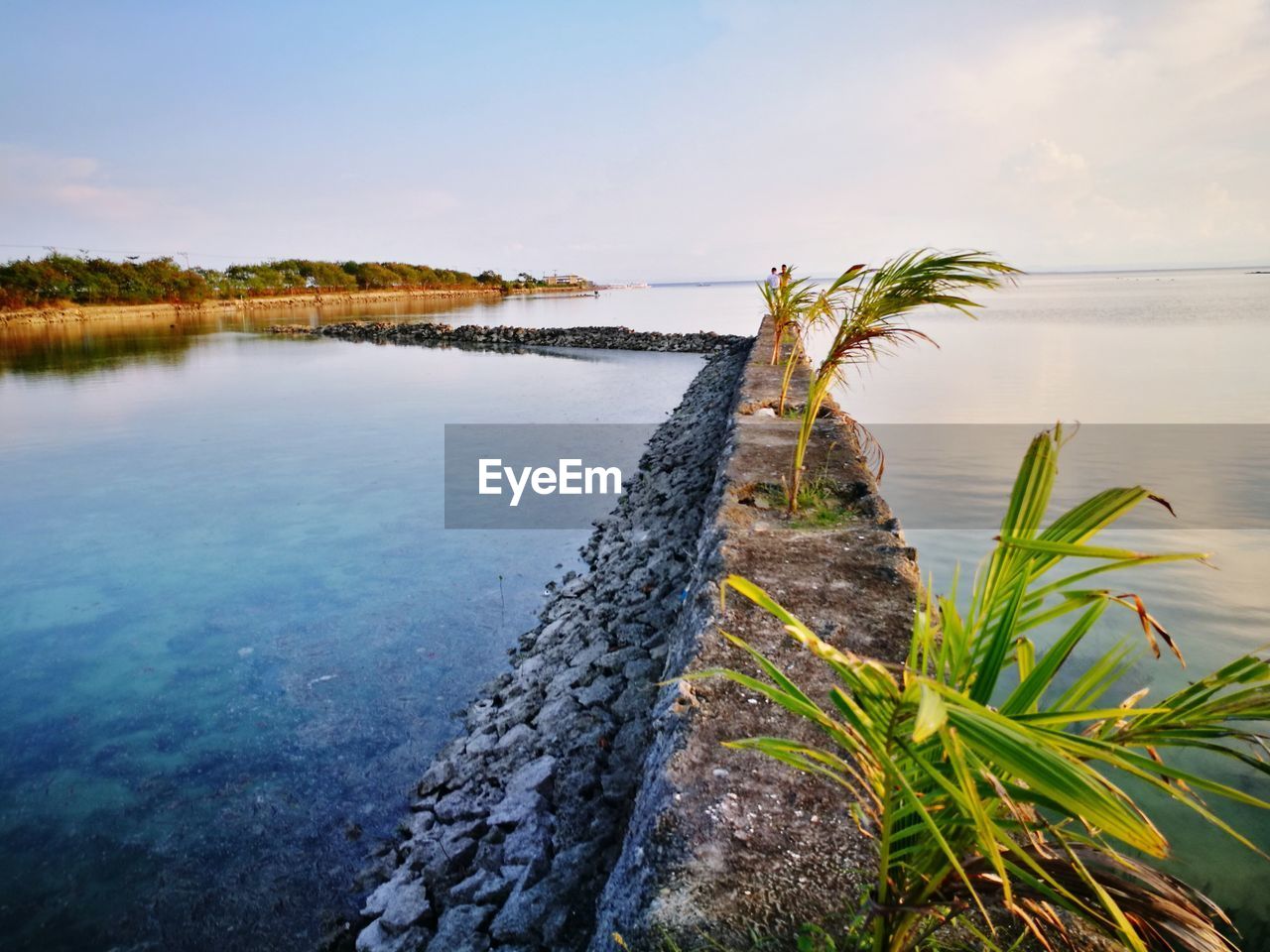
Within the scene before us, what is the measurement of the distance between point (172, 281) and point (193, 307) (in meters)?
2.79

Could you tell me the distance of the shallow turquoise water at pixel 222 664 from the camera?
2623mm

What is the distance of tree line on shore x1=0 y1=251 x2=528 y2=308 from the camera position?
1464 inches

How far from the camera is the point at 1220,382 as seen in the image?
38.1 ft

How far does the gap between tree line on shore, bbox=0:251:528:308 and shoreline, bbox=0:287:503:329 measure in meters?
0.74

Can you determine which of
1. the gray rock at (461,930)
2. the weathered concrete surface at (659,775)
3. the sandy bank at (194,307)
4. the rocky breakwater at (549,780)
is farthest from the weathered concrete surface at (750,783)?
the sandy bank at (194,307)

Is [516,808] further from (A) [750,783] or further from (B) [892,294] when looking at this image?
(B) [892,294]

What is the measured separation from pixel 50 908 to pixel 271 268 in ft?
237

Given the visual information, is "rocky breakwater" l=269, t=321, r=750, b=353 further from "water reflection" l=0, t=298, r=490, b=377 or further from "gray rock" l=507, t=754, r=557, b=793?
"gray rock" l=507, t=754, r=557, b=793

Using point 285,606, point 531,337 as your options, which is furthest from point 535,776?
point 531,337

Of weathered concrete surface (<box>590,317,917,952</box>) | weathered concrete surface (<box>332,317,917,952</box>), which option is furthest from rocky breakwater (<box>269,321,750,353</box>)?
weathered concrete surface (<box>590,317,917,952</box>)

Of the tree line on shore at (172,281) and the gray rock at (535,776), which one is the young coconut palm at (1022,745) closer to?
the gray rock at (535,776)

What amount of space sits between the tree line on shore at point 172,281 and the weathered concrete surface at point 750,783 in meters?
46.4

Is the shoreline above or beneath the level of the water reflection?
above

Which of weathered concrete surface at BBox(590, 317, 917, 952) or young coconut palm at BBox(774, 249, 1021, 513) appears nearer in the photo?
weathered concrete surface at BBox(590, 317, 917, 952)
